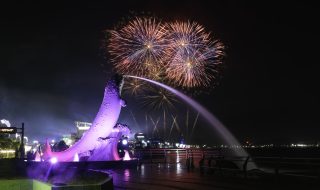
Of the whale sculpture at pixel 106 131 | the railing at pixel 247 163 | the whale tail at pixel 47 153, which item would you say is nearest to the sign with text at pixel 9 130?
the whale tail at pixel 47 153

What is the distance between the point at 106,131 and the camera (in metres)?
35.9

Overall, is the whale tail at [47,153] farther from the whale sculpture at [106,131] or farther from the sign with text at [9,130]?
the sign with text at [9,130]

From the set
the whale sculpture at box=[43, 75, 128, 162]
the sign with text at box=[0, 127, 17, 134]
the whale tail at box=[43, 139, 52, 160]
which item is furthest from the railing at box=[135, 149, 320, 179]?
the sign with text at box=[0, 127, 17, 134]

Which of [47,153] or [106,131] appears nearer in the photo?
[106,131]

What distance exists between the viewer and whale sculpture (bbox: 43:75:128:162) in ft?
115

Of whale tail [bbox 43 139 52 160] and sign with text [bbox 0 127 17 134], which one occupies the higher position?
sign with text [bbox 0 127 17 134]

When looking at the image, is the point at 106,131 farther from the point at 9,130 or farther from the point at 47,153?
the point at 9,130

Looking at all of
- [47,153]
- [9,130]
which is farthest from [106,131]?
[9,130]

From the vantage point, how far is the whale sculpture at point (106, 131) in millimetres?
35188

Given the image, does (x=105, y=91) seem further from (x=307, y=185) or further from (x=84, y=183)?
(x=84, y=183)

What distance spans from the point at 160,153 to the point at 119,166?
49.5ft

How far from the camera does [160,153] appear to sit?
4769cm

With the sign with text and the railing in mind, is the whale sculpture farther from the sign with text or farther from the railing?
the sign with text

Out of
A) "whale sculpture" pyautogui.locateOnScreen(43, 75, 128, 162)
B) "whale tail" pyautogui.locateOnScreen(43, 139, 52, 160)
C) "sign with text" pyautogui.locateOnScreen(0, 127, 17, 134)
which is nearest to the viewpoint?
"whale sculpture" pyautogui.locateOnScreen(43, 75, 128, 162)
